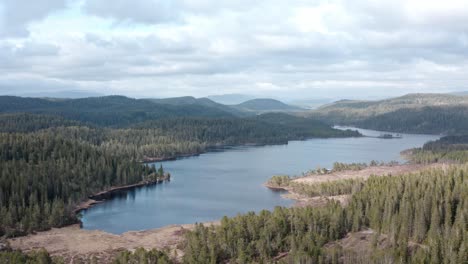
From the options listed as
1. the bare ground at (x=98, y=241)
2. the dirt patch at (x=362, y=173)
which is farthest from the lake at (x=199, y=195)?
the dirt patch at (x=362, y=173)

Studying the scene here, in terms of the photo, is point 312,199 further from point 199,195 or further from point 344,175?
point 344,175

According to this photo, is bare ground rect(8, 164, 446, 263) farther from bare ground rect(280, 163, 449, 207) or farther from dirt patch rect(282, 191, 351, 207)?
bare ground rect(280, 163, 449, 207)

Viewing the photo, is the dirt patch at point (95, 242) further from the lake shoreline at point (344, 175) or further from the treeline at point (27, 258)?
the lake shoreline at point (344, 175)

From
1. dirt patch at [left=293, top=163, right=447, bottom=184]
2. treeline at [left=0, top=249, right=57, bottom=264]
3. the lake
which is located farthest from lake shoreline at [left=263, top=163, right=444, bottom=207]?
treeline at [left=0, top=249, right=57, bottom=264]

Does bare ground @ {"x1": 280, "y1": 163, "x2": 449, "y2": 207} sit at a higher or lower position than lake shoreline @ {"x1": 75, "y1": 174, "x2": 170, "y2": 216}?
higher

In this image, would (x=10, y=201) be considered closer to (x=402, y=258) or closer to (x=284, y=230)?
(x=284, y=230)
